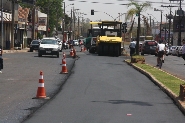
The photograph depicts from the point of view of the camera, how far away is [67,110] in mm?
A: 13594

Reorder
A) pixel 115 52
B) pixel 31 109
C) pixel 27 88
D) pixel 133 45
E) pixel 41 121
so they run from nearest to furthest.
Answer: pixel 41 121 < pixel 31 109 < pixel 27 88 < pixel 133 45 < pixel 115 52

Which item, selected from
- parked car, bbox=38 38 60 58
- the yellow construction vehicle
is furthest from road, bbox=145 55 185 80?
parked car, bbox=38 38 60 58

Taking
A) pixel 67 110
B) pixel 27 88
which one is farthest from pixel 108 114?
pixel 27 88

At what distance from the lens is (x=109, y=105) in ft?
47.6

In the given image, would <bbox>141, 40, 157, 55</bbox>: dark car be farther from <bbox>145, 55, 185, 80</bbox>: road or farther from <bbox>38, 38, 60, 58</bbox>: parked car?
<bbox>38, 38, 60, 58</bbox>: parked car

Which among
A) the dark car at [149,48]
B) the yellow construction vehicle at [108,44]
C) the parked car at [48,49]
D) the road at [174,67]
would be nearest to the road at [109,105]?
the road at [174,67]

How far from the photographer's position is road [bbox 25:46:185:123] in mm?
12234

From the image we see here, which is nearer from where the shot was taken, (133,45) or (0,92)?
(0,92)

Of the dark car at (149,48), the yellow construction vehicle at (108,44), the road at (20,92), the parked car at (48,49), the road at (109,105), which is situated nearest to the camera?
the road at (109,105)

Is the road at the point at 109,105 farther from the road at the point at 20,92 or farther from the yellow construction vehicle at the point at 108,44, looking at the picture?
the yellow construction vehicle at the point at 108,44

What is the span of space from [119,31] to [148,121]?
41.8m

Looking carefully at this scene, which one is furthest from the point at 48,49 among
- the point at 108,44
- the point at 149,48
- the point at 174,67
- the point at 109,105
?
the point at 109,105

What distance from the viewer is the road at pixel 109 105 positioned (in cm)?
1223

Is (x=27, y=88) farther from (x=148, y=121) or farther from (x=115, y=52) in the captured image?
(x=115, y=52)
